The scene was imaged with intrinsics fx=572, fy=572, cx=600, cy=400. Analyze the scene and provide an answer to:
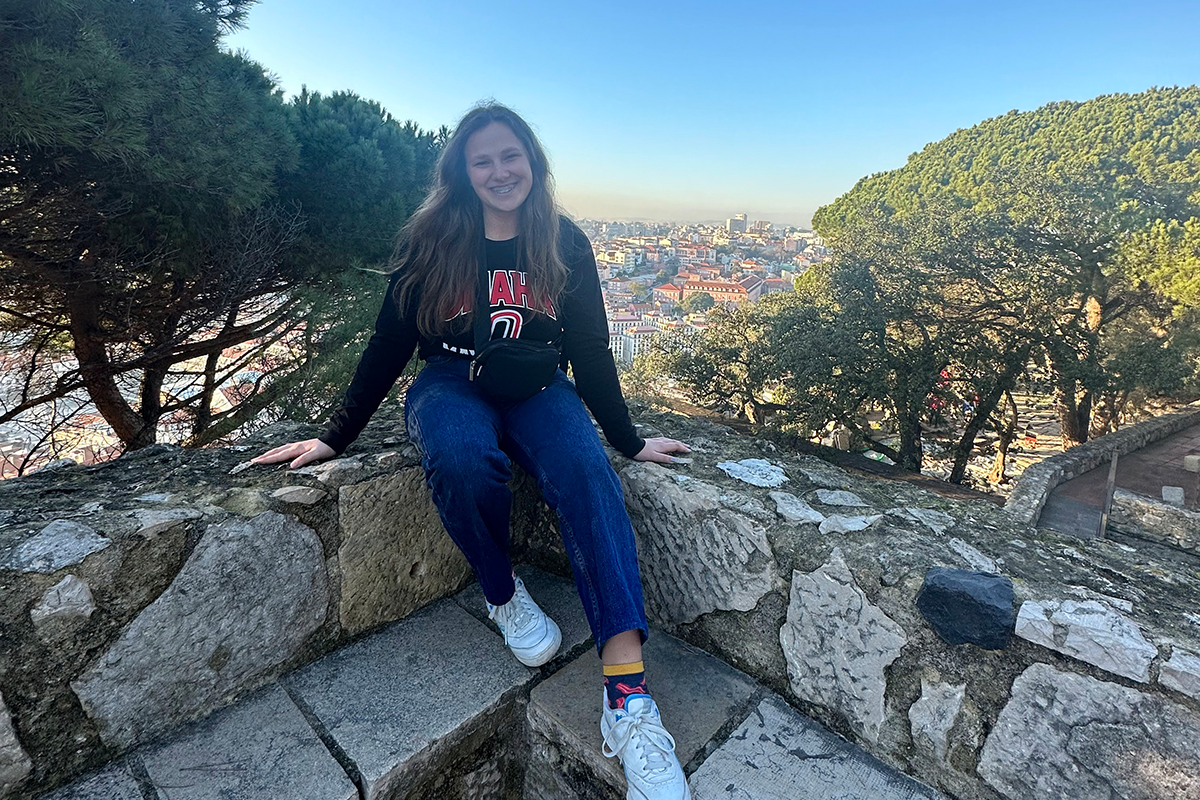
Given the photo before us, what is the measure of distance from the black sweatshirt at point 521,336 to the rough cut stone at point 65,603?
473 mm

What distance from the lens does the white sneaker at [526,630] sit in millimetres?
1113

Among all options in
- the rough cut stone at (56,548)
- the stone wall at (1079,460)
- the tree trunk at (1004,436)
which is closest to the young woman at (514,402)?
the rough cut stone at (56,548)

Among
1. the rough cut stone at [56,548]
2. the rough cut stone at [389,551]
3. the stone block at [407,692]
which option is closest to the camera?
the rough cut stone at [56,548]

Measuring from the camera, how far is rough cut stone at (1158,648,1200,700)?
0.71 metres

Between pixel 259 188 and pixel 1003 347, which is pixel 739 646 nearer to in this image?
pixel 259 188

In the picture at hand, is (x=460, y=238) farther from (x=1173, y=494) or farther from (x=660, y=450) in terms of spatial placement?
(x=1173, y=494)

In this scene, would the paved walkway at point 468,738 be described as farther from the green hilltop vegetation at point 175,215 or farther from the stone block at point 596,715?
the green hilltop vegetation at point 175,215

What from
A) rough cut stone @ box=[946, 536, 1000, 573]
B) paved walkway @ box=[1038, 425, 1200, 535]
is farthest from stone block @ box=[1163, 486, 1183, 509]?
rough cut stone @ box=[946, 536, 1000, 573]

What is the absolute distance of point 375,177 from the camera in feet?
13.4

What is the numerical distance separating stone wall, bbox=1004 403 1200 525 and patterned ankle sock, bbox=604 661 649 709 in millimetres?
6059

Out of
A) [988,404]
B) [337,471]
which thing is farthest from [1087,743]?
[988,404]

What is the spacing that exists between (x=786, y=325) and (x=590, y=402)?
888 cm

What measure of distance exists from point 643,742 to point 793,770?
257 millimetres

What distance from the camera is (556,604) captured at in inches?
52.3
